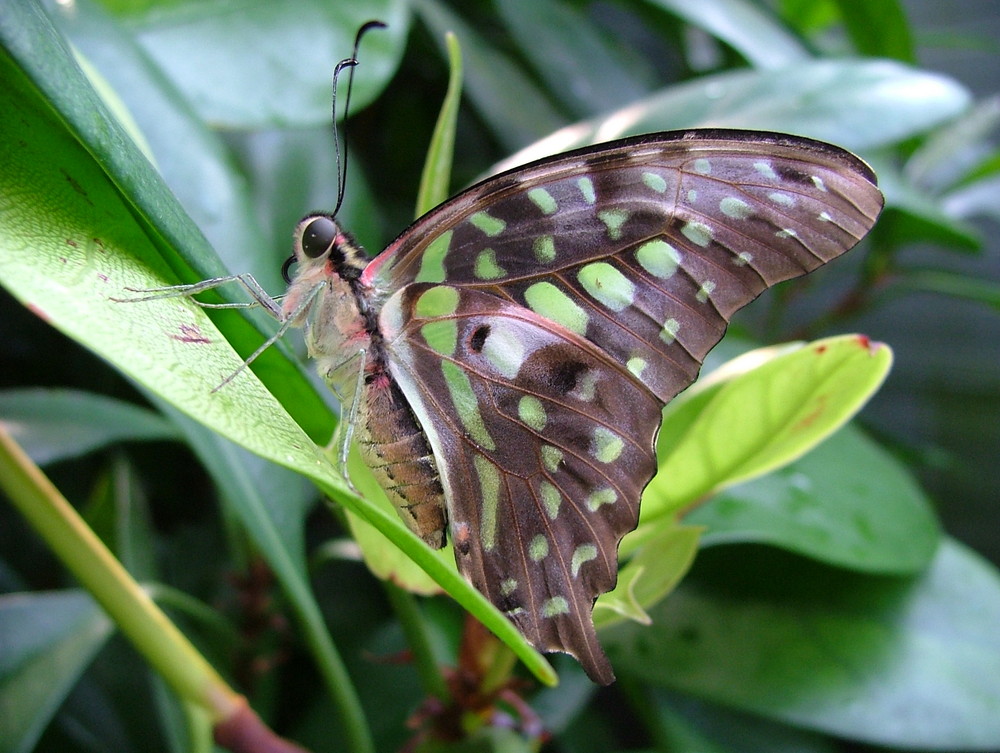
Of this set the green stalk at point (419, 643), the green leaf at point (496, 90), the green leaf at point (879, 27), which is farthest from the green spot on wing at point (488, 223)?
the green leaf at point (879, 27)

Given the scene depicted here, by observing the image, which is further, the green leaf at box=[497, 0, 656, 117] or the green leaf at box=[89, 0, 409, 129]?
the green leaf at box=[497, 0, 656, 117]

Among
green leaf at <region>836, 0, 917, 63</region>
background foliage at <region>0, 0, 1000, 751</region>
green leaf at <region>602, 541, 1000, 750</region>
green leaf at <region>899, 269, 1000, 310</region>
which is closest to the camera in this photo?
background foliage at <region>0, 0, 1000, 751</region>

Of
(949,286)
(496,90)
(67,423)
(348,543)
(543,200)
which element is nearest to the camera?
(543,200)

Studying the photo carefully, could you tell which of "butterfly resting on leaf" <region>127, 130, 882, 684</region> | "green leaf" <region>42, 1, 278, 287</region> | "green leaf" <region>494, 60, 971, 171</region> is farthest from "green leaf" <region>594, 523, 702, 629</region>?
"green leaf" <region>494, 60, 971, 171</region>

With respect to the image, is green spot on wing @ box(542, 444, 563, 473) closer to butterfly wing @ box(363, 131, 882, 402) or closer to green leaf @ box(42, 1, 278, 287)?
butterfly wing @ box(363, 131, 882, 402)

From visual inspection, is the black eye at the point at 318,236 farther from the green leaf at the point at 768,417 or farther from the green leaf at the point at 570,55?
the green leaf at the point at 570,55

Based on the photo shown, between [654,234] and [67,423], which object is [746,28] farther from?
[67,423]

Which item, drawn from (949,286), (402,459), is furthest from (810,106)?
(949,286)
